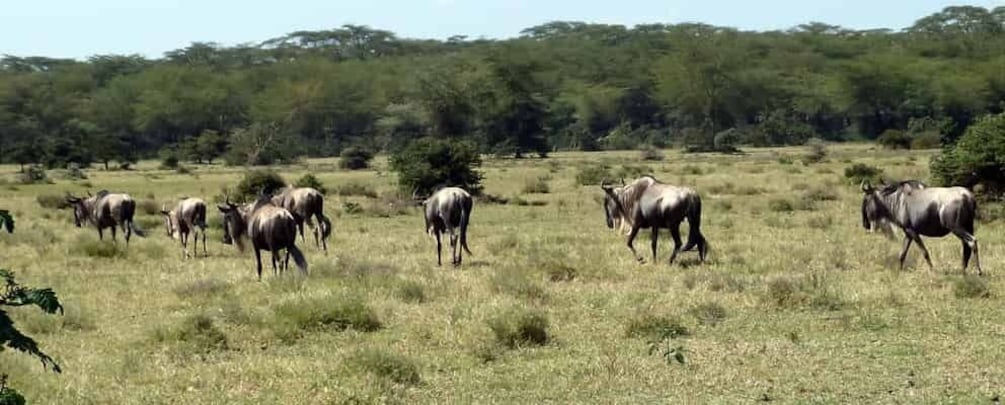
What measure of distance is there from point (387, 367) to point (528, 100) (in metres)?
60.9

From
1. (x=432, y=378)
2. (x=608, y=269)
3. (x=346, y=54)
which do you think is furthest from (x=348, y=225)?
(x=346, y=54)

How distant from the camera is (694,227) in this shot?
1717cm

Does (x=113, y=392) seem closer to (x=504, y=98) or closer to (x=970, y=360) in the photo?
(x=970, y=360)

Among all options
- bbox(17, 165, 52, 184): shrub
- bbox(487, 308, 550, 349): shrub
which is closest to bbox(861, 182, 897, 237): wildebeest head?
bbox(487, 308, 550, 349): shrub

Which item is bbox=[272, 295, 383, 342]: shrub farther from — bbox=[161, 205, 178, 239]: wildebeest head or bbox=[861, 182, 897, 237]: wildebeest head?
bbox=[161, 205, 178, 239]: wildebeest head

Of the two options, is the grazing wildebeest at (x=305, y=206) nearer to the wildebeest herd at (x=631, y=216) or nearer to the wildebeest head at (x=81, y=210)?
the wildebeest herd at (x=631, y=216)

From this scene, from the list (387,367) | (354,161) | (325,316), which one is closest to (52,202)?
(354,161)

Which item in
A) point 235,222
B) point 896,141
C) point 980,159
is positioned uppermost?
point 980,159

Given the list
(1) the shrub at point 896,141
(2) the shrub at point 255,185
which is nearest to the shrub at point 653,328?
(2) the shrub at point 255,185

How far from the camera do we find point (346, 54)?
146 metres

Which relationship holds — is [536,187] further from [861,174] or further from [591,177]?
[861,174]

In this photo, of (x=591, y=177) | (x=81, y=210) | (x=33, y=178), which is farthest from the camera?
(x=33, y=178)

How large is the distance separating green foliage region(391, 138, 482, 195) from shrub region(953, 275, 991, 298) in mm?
20351

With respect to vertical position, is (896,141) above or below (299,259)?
below
